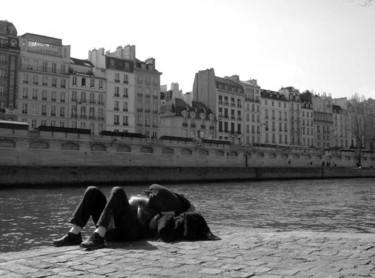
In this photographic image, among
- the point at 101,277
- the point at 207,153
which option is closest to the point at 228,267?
the point at 101,277

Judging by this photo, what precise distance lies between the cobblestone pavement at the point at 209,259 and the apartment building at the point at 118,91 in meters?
66.4

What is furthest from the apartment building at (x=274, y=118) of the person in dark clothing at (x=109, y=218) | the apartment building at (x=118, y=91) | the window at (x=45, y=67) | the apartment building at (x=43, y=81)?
the person in dark clothing at (x=109, y=218)

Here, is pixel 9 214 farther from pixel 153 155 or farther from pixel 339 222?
pixel 153 155

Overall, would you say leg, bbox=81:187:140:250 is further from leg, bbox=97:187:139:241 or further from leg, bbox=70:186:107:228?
leg, bbox=70:186:107:228

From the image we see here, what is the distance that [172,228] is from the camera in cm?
678

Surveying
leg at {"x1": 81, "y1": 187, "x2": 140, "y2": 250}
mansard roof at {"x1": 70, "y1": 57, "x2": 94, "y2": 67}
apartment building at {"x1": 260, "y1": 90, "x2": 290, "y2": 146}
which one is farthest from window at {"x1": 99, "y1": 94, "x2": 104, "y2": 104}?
leg at {"x1": 81, "y1": 187, "x2": 140, "y2": 250}

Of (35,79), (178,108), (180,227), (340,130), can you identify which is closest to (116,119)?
(178,108)

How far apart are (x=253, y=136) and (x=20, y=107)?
52.0m

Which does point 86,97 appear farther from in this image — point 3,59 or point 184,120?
point 184,120

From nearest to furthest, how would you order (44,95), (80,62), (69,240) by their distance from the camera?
A: (69,240) → (44,95) → (80,62)

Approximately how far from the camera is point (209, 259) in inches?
216

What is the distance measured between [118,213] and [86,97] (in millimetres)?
66134

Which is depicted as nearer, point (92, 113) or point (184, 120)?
point (92, 113)

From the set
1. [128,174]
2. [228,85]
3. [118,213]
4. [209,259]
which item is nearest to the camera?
[209,259]
